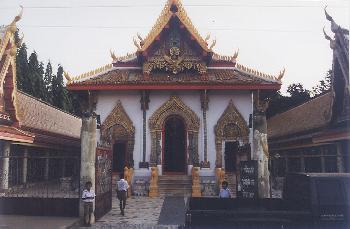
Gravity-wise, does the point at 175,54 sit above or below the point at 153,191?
above

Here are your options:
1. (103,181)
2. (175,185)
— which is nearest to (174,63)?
(175,185)

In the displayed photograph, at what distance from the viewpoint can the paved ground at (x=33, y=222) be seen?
10742mm

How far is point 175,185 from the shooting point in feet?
60.2

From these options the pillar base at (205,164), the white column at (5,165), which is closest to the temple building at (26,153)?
the white column at (5,165)

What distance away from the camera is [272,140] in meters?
25.2

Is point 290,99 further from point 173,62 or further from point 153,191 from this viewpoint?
point 153,191

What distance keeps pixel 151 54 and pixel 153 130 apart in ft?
13.9

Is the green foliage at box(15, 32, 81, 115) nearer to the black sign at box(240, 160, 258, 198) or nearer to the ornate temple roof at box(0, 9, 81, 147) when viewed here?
the ornate temple roof at box(0, 9, 81, 147)

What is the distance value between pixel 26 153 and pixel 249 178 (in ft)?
40.1

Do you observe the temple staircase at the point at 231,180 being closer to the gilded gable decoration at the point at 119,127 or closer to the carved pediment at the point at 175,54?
the gilded gable decoration at the point at 119,127

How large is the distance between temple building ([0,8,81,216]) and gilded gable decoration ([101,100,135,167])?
2.48 metres

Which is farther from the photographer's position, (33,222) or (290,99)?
(290,99)

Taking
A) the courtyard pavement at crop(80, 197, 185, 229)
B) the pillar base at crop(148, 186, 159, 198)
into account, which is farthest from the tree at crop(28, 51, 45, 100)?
the courtyard pavement at crop(80, 197, 185, 229)

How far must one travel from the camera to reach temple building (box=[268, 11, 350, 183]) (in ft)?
50.2
